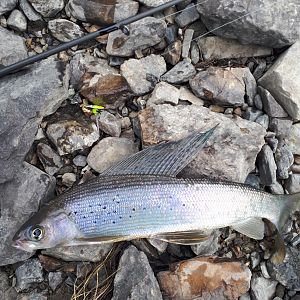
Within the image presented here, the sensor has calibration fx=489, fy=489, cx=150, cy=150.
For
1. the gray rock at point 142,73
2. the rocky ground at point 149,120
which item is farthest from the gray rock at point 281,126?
the gray rock at point 142,73

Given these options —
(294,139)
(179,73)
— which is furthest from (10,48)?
(294,139)

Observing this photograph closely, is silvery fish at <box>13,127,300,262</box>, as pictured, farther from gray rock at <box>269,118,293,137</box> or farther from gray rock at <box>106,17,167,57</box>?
gray rock at <box>106,17,167,57</box>

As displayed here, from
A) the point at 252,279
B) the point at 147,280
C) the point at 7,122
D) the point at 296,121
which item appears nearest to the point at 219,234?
the point at 252,279

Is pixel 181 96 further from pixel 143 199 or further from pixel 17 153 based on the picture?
pixel 17 153

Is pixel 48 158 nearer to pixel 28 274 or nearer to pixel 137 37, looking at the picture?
pixel 28 274

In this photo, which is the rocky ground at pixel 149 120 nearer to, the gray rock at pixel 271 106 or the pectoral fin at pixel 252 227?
the gray rock at pixel 271 106

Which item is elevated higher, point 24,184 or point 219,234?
point 24,184
